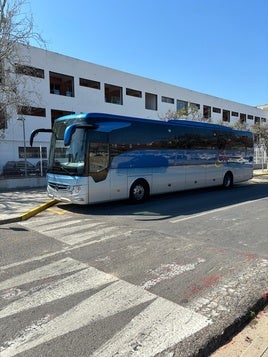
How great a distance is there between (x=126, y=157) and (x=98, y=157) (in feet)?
4.47

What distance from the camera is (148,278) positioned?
4699mm

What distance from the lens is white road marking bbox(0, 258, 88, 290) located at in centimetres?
458

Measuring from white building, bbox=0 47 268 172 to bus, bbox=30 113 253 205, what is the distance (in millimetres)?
9380

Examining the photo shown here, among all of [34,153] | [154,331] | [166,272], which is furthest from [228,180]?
[154,331]

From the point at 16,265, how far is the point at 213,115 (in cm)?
4520

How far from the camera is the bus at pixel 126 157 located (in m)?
10.1

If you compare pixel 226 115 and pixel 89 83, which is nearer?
pixel 89 83

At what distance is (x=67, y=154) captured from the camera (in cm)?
1042

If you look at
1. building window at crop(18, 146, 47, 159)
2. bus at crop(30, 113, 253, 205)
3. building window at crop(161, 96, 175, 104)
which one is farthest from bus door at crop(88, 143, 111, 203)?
building window at crop(161, 96, 175, 104)

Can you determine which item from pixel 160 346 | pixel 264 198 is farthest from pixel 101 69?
pixel 160 346

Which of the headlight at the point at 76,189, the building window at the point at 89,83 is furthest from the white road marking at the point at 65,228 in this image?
the building window at the point at 89,83

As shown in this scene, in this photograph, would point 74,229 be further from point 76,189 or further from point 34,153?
point 34,153

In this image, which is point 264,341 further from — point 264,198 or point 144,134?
point 264,198

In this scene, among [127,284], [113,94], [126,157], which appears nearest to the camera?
[127,284]
